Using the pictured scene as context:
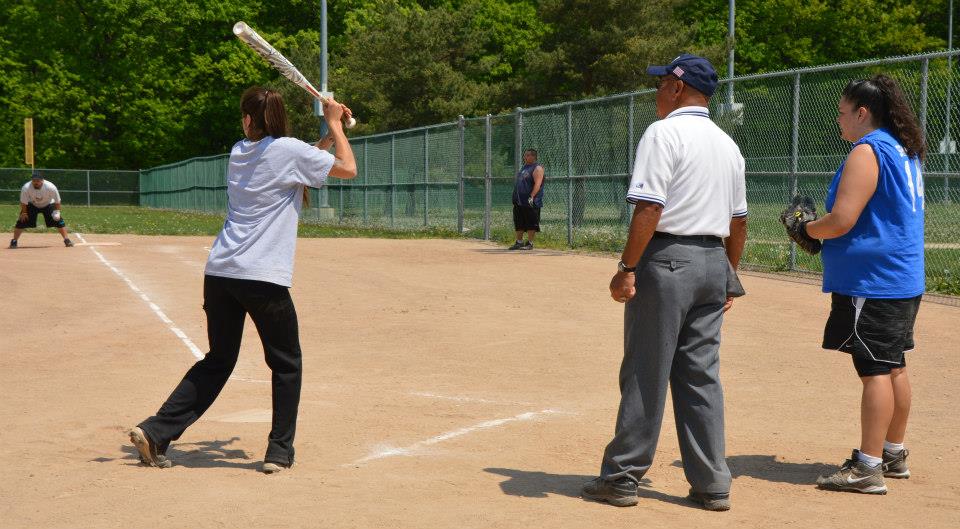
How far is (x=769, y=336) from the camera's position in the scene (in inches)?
388

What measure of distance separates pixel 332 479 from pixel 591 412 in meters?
2.05

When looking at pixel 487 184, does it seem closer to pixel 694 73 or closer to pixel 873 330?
pixel 873 330

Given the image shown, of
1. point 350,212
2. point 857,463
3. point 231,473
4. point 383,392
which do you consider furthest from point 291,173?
point 350,212

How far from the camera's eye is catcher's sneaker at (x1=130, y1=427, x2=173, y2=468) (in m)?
5.34

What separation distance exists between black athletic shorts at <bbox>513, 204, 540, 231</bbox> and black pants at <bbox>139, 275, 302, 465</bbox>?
1478 centimetres

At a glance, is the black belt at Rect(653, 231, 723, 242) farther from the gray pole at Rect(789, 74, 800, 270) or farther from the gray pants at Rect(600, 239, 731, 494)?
the gray pole at Rect(789, 74, 800, 270)

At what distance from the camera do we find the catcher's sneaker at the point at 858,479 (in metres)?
5.03

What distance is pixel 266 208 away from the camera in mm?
5367

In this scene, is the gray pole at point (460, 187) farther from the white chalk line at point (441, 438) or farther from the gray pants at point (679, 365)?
the gray pants at point (679, 365)

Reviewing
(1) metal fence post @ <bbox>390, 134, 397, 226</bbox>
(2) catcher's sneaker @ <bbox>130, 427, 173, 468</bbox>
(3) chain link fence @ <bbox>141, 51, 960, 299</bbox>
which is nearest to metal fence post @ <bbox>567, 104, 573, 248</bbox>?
(3) chain link fence @ <bbox>141, 51, 960, 299</bbox>

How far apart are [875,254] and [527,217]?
1532 cm

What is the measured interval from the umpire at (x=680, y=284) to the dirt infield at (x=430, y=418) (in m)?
0.23

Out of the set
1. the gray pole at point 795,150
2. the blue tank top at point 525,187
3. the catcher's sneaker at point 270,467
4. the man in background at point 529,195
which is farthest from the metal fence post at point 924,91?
the catcher's sneaker at point 270,467

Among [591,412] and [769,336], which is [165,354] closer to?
[591,412]
